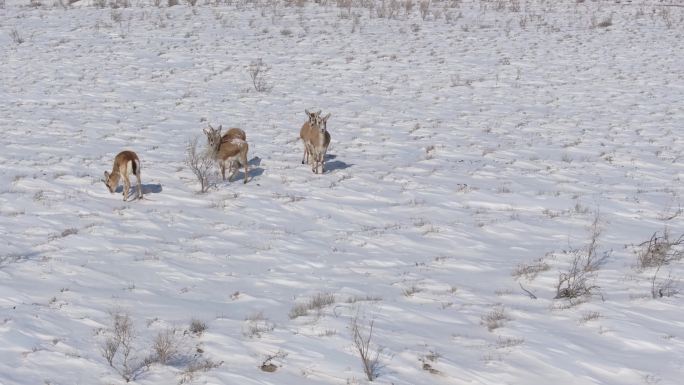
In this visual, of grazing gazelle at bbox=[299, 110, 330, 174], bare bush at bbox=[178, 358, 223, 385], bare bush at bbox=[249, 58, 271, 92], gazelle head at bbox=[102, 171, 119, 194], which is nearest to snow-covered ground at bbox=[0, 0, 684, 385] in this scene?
bare bush at bbox=[178, 358, 223, 385]

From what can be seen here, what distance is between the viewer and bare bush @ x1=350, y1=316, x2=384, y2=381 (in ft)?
20.4

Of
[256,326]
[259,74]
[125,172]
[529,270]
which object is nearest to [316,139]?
[125,172]

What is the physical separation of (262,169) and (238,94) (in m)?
7.02

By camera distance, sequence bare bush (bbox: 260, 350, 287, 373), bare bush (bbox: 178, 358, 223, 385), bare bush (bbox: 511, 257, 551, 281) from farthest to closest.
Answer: bare bush (bbox: 511, 257, 551, 281) → bare bush (bbox: 260, 350, 287, 373) → bare bush (bbox: 178, 358, 223, 385)

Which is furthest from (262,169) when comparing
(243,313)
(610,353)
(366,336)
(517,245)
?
(610,353)

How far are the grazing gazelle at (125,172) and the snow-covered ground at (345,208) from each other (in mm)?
312

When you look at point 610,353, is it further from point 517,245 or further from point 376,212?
point 376,212

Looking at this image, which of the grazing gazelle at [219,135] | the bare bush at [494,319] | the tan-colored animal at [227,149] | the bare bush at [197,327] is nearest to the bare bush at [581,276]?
the bare bush at [494,319]

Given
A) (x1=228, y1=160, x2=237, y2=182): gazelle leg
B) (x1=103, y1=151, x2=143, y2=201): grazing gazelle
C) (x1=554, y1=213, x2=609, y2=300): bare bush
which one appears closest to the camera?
(x1=554, y1=213, x2=609, y2=300): bare bush

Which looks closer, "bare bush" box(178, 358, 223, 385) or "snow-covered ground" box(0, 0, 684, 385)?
"bare bush" box(178, 358, 223, 385)

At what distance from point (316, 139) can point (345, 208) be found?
2.39 meters

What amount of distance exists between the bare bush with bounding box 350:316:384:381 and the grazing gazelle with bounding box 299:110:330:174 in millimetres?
6971

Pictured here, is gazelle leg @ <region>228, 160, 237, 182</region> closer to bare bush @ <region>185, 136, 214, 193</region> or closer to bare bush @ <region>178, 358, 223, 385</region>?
bare bush @ <region>185, 136, 214, 193</region>

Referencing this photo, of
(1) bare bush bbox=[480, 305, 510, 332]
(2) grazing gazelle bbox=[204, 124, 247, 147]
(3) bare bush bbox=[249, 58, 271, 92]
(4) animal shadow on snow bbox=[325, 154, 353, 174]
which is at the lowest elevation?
(1) bare bush bbox=[480, 305, 510, 332]
